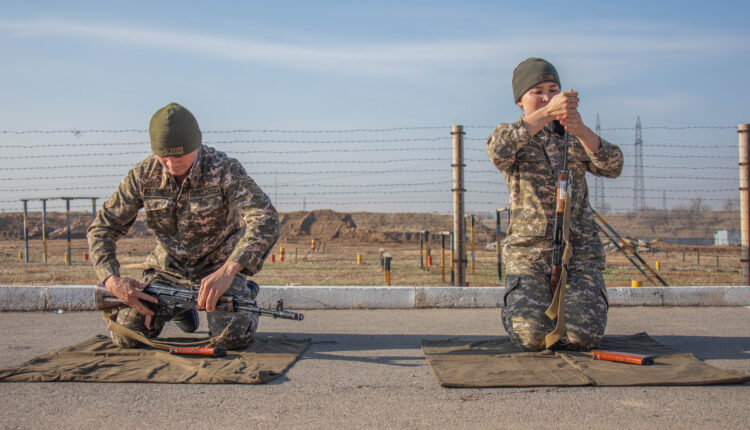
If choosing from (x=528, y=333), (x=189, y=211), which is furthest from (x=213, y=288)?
(x=528, y=333)

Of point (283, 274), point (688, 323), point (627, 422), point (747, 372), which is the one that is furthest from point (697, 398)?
point (283, 274)

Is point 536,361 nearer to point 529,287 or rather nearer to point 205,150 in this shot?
point 529,287

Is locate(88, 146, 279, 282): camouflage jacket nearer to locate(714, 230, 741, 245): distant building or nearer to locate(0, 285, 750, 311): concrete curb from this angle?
locate(0, 285, 750, 311): concrete curb

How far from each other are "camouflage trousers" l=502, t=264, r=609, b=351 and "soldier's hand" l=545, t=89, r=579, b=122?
3.58 ft

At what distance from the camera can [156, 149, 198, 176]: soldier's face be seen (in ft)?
13.3

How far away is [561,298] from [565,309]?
0.20 metres

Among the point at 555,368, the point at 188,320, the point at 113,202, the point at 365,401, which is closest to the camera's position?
the point at 365,401

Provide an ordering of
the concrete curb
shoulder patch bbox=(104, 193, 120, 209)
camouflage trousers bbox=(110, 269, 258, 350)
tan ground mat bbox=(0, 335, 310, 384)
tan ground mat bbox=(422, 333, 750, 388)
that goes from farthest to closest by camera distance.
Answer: the concrete curb, shoulder patch bbox=(104, 193, 120, 209), camouflage trousers bbox=(110, 269, 258, 350), tan ground mat bbox=(0, 335, 310, 384), tan ground mat bbox=(422, 333, 750, 388)

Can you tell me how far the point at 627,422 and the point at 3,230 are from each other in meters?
36.4

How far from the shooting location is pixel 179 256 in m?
4.39

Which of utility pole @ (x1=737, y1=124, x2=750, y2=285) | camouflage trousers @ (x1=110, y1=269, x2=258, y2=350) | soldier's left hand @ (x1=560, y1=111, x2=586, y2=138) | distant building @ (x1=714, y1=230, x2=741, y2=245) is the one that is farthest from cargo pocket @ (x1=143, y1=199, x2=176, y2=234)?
distant building @ (x1=714, y1=230, x2=741, y2=245)

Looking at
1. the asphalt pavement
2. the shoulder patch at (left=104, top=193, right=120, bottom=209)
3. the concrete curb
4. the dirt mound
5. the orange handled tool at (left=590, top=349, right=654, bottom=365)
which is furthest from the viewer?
the dirt mound

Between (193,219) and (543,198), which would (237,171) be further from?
(543,198)

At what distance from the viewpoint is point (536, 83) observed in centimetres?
409
